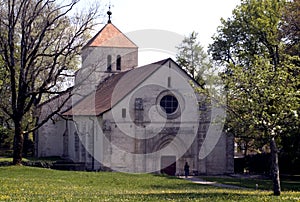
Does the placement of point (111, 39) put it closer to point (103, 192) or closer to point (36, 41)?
point (36, 41)

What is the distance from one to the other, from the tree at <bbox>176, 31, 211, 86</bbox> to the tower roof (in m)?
11.7

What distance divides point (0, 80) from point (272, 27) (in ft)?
70.0

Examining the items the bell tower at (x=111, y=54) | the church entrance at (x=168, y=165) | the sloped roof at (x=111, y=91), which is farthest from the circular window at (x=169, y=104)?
the bell tower at (x=111, y=54)

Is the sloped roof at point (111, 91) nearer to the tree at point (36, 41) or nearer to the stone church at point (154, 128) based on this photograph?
the stone church at point (154, 128)

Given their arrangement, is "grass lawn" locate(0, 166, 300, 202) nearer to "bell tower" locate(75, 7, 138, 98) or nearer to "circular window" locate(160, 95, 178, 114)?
"circular window" locate(160, 95, 178, 114)

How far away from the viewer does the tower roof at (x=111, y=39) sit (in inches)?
2039

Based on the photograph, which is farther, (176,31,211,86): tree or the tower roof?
(176,31,211,86): tree

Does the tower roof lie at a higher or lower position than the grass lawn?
higher

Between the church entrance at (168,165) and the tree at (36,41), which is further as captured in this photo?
the church entrance at (168,165)

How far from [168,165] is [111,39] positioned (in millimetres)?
16024

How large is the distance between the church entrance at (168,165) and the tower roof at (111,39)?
45.7ft

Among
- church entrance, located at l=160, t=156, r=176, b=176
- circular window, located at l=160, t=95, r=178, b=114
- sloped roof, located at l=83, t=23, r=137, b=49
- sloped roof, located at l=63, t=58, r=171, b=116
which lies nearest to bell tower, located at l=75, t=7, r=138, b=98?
sloped roof, located at l=83, t=23, r=137, b=49

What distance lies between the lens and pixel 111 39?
5234cm

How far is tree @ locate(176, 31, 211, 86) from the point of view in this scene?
62781mm
